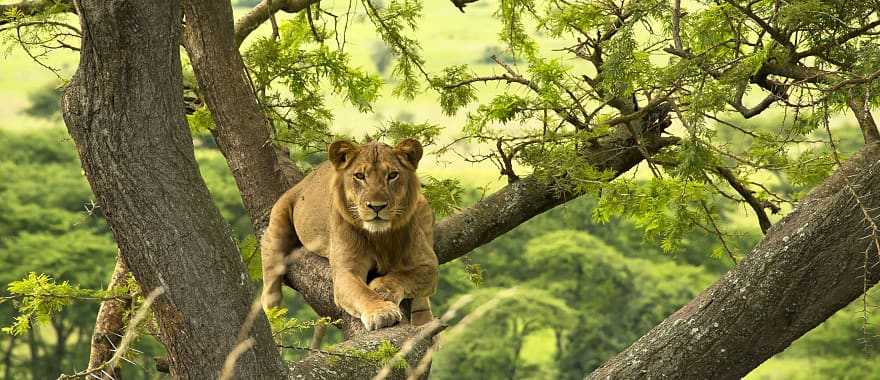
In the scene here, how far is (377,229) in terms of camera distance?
19.3ft

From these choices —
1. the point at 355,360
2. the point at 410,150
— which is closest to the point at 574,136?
the point at 410,150

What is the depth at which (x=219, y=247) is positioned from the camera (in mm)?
3842

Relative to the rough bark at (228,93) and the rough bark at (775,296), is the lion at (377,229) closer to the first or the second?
the rough bark at (228,93)

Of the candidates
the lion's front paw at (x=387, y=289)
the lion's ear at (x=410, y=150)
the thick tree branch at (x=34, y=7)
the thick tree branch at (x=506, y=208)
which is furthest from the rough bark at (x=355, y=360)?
the thick tree branch at (x=34, y=7)

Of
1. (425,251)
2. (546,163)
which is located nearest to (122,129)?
(425,251)

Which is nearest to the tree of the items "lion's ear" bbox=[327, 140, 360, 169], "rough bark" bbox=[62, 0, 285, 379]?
"rough bark" bbox=[62, 0, 285, 379]

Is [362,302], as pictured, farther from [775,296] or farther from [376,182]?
[775,296]

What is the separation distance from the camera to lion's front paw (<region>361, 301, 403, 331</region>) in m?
5.28

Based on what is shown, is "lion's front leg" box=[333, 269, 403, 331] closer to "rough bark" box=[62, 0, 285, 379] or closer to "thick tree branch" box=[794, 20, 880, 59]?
"rough bark" box=[62, 0, 285, 379]

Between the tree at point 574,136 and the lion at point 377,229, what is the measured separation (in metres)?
0.31

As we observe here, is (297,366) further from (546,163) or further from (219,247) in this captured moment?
(546,163)

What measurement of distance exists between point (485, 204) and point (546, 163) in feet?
1.84

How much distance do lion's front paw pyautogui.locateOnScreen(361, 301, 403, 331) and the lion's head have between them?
62cm

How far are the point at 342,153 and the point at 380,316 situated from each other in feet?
3.55
